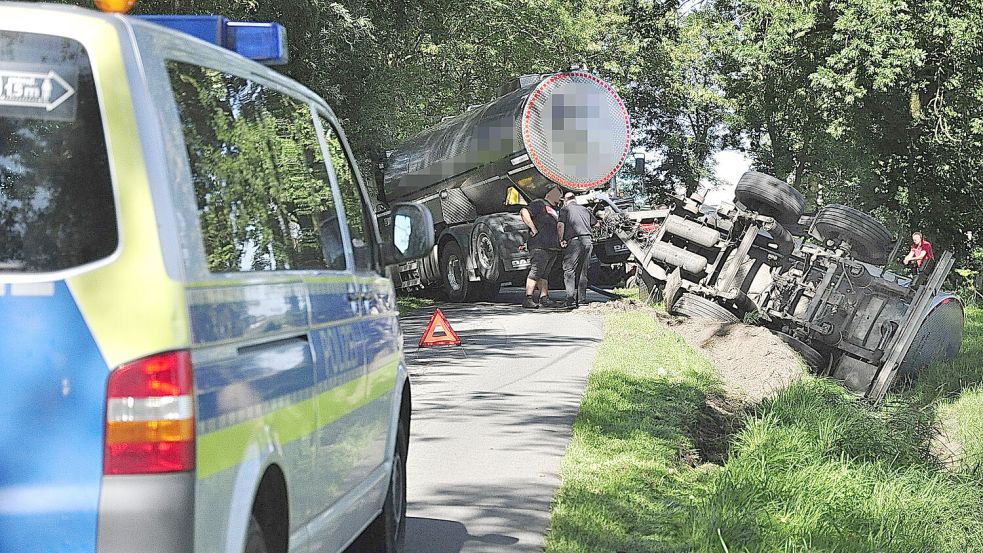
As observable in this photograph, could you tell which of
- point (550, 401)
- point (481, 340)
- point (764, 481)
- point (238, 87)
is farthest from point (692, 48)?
point (238, 87)

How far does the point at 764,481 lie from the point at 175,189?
17.1ft

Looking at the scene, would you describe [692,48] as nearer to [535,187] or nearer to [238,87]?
[535,187]

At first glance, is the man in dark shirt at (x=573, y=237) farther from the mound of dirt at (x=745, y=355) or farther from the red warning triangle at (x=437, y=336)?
the red warning triangle at (x=437, y=336)

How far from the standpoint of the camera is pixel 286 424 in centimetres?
364

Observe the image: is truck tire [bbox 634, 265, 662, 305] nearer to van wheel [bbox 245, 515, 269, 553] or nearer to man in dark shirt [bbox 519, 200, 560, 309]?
man in dark shirt [bbox 519, 200, 560, 309]

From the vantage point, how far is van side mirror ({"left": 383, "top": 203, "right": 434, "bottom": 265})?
5461mm

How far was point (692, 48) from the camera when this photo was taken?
41719 mm

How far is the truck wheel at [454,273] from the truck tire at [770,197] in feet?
19.1

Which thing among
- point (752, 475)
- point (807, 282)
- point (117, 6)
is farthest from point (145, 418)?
point (807, 282)

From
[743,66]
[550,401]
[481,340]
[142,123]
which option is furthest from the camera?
[743,66]

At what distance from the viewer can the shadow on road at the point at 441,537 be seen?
20.3ft

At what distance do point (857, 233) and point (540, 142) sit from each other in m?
5.85

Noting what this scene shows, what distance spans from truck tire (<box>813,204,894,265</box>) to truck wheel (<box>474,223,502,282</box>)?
5.83 metres

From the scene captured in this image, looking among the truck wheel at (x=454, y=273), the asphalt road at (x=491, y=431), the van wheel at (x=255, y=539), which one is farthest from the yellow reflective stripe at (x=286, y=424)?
the truck wheel at (x=454, y=273)
